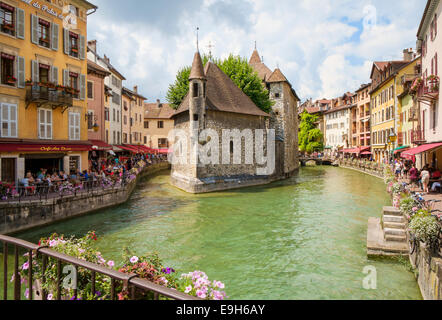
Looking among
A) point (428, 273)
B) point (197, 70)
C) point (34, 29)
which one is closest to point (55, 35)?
point (34, 29)

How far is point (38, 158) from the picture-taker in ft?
57.5

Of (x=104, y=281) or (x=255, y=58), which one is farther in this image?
(x=255, y=58)

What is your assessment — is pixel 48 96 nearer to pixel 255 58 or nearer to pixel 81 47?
pixel 81 47

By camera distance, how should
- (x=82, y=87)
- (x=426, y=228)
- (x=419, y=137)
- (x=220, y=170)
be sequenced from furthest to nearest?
(x=220, y=170)
(x=419, y=137)
(x=82, y=87)
(x=426, y=228)

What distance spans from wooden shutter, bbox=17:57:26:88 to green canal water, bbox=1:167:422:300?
285 inches

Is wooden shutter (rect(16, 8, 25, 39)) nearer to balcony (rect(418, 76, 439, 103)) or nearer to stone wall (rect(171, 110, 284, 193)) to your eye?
stone wall (rect(171, 110, 284, 193))

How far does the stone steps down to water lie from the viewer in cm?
990

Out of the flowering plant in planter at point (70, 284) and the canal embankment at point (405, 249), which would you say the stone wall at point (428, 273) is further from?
the flowering plant in planter at point (70, 284)

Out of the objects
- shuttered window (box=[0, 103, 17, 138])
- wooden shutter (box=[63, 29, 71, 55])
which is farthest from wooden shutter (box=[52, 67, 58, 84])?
shuttered window (box=[0, 103, 17, 138])

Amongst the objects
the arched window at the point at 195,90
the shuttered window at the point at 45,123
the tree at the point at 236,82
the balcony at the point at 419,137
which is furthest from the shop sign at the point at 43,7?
the balcony at the point at 419,137

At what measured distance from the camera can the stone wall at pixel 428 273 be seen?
595 centimetres

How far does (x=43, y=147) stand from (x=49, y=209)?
391cm
